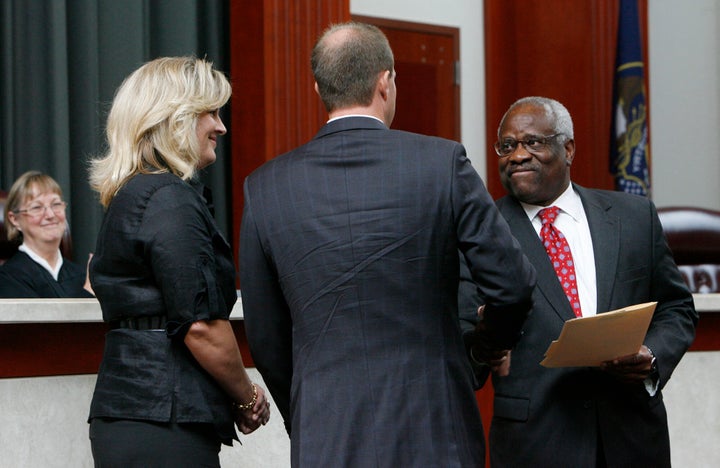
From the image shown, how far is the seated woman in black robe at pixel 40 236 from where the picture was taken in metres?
3.77

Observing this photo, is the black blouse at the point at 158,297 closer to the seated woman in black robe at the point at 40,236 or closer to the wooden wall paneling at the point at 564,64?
the seated woman in black robe at the point at 40,236

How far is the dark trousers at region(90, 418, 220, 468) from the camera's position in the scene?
1914 mm

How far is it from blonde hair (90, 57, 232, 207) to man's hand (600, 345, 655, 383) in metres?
0.98

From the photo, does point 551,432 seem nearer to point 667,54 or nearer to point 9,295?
point 9,295

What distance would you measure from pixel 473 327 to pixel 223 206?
3.57m

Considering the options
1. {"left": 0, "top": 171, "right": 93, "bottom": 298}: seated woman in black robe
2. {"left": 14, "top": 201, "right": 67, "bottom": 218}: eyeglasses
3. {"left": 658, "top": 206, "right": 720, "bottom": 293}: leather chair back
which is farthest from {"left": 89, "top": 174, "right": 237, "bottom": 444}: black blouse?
{"left": 658, "top": 206, "right": 720, "bottom": 293}: leather chair back

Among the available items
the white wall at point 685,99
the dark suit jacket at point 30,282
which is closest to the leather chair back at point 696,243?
the dark suit jacket at point 30,282

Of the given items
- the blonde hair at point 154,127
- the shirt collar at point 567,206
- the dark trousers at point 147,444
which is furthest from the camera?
the shirt collar at point 567,206

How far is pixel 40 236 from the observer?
3.87 metres

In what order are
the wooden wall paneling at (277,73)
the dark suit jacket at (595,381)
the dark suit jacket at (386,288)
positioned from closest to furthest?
the dark suit jacket at (386,288) → the dark suit jacket at (595,381) → the wooden wall paneling at (277,73)

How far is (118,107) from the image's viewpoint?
2.08m

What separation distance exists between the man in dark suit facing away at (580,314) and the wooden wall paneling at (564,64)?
3983 mm

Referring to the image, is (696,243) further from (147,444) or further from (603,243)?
(147,444)

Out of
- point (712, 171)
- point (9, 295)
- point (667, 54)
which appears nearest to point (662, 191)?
point (712, 171)
